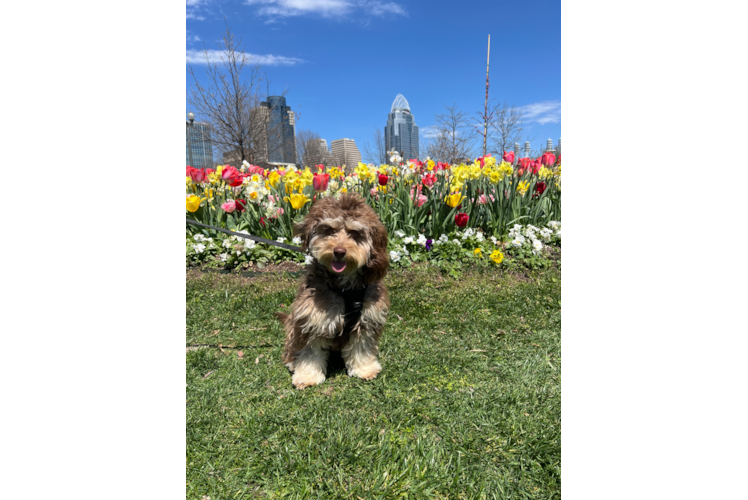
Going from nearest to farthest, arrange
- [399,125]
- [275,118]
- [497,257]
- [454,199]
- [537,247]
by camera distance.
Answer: [497,257]
[454,199]
[537,247]
[275,118]
[399,125]

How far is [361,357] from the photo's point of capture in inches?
123

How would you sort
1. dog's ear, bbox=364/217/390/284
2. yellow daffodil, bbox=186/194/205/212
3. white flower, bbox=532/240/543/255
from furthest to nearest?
yellow daffodil, bbox=186/194/205/212
white flower, bbox=532/240/543/255
dog's ear, bbox=364/217/390/284

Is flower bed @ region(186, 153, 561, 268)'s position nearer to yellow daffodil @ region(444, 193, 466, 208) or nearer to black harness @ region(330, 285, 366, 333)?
yellow daffodil @ region(444, 193, 466, 208)

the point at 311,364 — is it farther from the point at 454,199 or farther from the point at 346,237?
the point at 454,199

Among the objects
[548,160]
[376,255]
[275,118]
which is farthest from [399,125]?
[376,255]

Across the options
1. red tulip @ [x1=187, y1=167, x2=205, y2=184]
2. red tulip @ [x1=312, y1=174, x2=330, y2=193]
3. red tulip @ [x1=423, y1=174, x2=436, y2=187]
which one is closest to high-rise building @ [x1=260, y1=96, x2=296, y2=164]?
red tulip @ [x1=187, y1=167, x2=205, y2=184]

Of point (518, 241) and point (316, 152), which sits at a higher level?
point (316, 152)

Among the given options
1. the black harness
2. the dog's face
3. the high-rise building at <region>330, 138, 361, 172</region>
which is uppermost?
the high-rise building at <region>330, 138, 361, 172</region>

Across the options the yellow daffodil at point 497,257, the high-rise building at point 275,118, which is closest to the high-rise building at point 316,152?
the high-rise building at point 275,118

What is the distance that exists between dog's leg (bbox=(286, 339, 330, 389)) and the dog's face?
697 mm

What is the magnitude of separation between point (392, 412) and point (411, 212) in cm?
405

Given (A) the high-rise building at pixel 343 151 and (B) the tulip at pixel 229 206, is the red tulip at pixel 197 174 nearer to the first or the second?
(B) the tulip at pixel 229 206

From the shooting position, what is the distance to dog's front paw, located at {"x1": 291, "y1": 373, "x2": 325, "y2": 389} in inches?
116
